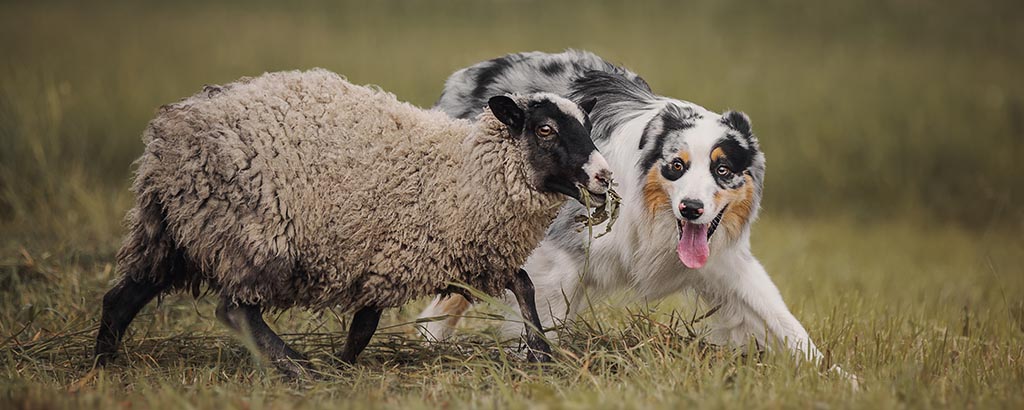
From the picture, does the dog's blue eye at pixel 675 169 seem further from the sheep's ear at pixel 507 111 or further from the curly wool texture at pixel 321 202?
the sheep's ear at pixel 507 111

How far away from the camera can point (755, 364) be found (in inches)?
174

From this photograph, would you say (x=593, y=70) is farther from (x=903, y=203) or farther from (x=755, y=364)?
(x=903, y=203)

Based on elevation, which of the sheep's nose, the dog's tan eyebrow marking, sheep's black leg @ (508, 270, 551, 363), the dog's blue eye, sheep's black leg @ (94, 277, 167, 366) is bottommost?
sheep's black leg @ (94, 277, 167, 366)

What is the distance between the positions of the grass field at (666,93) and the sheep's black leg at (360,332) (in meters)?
0.11

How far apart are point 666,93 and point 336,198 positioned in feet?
24.5

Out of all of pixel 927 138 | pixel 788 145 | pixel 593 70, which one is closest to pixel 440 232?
pixel 593 70

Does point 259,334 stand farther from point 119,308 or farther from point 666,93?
point 666,93

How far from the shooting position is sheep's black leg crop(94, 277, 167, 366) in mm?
4605

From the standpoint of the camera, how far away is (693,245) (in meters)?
4.66

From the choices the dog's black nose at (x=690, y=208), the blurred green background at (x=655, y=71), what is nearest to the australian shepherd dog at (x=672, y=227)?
the dog's black nose at (x=690, y=208)

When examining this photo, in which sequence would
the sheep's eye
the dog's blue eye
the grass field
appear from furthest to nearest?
the dog's blue eye → the sheep's eye → the grass field

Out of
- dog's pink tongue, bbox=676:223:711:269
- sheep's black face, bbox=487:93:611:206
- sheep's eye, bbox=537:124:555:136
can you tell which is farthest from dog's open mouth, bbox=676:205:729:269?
sheep's eye, bbox=537:124:555:136

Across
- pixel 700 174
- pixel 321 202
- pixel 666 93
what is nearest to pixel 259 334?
pixel 321 202

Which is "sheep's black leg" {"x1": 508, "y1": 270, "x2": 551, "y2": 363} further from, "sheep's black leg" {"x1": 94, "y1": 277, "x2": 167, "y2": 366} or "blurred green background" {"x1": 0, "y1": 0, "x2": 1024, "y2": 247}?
"blurred green background" {"x1": 0, "y1": 0, "x2": 1024, "y2": 247}
